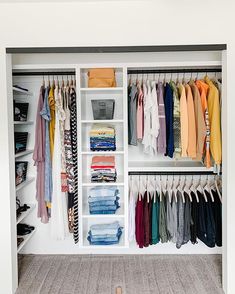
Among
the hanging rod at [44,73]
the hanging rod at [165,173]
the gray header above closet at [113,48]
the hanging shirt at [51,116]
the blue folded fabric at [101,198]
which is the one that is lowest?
the blue folded fabric at [101,198]

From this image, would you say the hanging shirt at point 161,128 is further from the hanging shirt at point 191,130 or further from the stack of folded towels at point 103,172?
the stack of folded towels at point 103,172

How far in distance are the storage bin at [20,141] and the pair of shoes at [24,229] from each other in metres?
0.85

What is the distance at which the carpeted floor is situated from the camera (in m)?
2.73

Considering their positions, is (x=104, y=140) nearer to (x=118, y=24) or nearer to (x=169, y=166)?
(x=169, y=166)

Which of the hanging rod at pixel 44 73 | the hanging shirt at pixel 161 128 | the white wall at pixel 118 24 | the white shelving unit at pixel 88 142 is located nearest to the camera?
the white wall at pixel 118 24

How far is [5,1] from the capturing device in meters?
2.40

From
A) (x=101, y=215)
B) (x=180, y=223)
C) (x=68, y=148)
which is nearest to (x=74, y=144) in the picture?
(x=68, y=148)

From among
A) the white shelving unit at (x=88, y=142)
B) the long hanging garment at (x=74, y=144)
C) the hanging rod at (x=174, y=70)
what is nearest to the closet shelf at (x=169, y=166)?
the white shelving unit at (x=88, y=142)

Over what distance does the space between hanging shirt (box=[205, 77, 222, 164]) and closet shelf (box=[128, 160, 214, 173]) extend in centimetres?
44

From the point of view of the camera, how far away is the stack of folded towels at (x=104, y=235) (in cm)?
308

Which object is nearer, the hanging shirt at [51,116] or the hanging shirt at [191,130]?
the hanging shirt at [191,130]

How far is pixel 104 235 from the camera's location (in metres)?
3.10

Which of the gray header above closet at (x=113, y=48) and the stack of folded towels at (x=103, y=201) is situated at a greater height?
the gray header above closet at (x=113, y=48)

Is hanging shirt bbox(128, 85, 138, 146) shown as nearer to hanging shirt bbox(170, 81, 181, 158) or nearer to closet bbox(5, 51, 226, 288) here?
closet bbox(5, 51, 226, 288)
